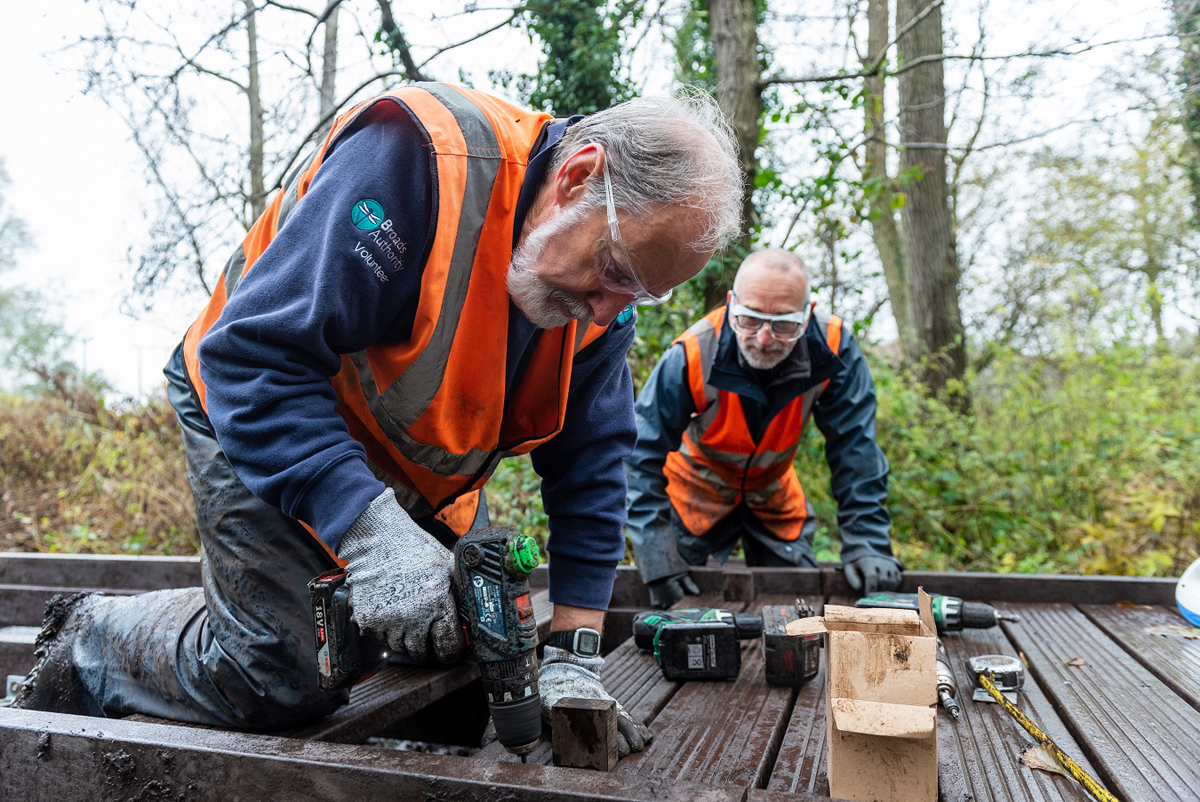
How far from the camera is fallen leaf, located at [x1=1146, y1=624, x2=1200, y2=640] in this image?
7.89ft

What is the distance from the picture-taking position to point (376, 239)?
162 centimetres

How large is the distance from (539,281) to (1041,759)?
1468 mm

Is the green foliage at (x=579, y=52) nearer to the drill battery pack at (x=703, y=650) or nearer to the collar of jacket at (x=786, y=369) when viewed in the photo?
the collar of jacket at (x=786, y=369)

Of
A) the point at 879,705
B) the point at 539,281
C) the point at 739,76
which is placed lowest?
the point at 879,705

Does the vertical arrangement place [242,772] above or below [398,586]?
below

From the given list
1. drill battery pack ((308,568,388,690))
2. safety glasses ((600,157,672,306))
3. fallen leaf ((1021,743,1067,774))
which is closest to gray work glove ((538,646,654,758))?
drill battery pack ((308,568,388,690))

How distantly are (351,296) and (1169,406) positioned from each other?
6.45 meters

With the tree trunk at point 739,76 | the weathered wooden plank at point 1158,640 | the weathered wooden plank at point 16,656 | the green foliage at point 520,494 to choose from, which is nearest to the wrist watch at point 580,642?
the weathered wooden plank at point 1158,640

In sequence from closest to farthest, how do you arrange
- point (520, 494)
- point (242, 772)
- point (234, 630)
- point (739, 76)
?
point (242, 772), point (234, 630), point (739, 76), point (520, 494)

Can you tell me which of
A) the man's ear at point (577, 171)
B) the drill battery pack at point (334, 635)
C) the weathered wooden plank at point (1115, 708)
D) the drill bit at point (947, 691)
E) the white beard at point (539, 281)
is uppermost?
the man's ear at point (577, 171)

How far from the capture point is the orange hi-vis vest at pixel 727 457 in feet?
11.8

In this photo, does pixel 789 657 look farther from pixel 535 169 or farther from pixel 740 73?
pixel 740 73

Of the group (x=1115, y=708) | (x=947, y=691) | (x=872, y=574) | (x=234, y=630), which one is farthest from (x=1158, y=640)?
(x=234, y=630)

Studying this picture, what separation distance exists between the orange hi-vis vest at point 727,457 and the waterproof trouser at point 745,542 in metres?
0.04
